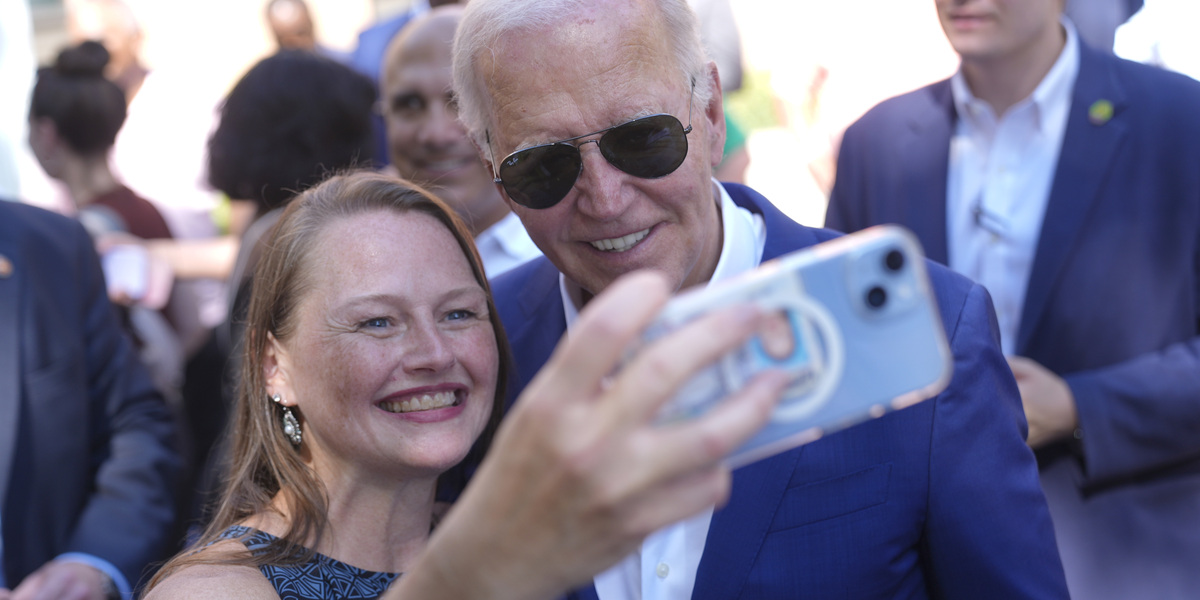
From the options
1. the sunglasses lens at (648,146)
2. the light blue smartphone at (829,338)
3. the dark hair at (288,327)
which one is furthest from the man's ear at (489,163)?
the light blue smartphone at (829,338)

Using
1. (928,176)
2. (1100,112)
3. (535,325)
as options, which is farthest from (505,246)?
(1100,112)

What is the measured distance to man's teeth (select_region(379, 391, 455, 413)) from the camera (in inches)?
80.8

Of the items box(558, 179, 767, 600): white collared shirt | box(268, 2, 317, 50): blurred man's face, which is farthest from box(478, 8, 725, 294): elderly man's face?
box(268, 2, 317, 50): blurred man's face

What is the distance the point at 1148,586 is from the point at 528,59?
229cm

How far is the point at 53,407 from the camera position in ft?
9.21

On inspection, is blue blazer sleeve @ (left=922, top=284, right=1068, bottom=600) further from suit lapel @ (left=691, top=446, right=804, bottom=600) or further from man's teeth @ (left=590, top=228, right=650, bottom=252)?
man's teeth @ (left=590, top=228, right=650, bottom=252)

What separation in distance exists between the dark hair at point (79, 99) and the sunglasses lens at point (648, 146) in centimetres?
336

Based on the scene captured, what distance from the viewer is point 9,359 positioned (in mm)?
2752

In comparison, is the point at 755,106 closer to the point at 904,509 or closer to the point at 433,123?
the point at 433,123

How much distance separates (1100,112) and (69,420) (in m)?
3.00

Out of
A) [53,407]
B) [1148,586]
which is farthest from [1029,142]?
[53,407]

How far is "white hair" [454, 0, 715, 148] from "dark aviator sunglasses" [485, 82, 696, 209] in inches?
4.9

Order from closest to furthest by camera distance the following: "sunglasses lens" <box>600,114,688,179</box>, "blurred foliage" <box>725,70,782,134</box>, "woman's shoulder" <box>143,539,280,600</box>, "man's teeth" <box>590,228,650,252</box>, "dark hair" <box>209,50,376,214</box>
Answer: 1. "woman's shoulder" <box>143,539,280,600</box>
2. "sunglasses lens" <box>600,114,688,179</box>
3. "man's teeth" <box>590,228,650,252</box>
4. "dark hair" <box>209,50,376,214</box>
5. "blurred foliage" <box>725,70,782,134</box>

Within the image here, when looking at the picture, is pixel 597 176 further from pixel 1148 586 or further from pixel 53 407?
pixel 1148 586
